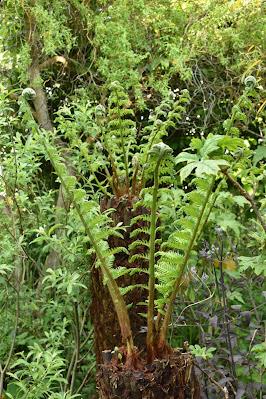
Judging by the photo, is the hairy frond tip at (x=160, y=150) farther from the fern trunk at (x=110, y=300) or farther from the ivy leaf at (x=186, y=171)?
the fern trunk at (x=110, y=300)

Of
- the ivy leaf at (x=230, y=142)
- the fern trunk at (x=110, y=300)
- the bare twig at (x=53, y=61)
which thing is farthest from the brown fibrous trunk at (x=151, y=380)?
the bare twig at (x=53, y=61)

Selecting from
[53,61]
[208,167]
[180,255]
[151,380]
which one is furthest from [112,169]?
[53,61]

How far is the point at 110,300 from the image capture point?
2.98m

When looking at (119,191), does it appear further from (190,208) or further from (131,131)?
(190,208)

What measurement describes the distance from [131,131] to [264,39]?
2322 mm

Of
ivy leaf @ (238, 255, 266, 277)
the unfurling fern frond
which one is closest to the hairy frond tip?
the unfurling fern frond

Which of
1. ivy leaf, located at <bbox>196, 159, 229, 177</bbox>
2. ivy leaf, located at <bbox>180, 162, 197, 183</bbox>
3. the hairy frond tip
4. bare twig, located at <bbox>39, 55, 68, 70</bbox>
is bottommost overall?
ivy leaf, located at <bbox>196, 159, 229, 177</bbox>

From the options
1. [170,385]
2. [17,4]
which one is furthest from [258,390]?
[17,4]

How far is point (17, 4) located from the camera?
15.5ft

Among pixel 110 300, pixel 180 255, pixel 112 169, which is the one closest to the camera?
pixel 180 255

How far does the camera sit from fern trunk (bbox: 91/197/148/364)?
287cm

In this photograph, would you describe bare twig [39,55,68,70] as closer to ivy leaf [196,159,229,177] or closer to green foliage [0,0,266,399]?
green foliage [0,0,266,399]

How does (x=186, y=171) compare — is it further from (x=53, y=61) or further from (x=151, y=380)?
(x=53, y=61)

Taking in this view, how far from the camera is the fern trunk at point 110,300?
2869mm
